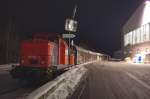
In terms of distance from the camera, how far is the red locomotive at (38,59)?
22.1 metres

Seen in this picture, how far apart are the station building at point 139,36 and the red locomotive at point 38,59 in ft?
210

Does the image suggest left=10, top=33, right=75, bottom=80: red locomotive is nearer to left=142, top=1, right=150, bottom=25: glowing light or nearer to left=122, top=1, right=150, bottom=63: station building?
left=122, top=1, right=150, bottom=63: station building

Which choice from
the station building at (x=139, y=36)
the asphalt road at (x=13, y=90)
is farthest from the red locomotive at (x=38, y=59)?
the station building at (x=139, y=36)

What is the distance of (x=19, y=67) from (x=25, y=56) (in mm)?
1356

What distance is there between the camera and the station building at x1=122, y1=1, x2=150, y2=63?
99531 mm

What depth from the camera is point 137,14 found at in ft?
384

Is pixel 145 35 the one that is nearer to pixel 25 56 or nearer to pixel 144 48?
pixel 144 48

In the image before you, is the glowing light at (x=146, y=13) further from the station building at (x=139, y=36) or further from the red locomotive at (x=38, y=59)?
the red locomotive at (x=38, y=59)

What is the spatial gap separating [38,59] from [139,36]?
92.4 meters

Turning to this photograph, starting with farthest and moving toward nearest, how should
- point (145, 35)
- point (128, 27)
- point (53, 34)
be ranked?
point (128, 27) → point (145, 35) → point (53, 34)

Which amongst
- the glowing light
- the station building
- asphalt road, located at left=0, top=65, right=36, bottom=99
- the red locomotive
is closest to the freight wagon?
the red locomotive

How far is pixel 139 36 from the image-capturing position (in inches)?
4449

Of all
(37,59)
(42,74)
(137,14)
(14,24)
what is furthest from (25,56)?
(137,14)

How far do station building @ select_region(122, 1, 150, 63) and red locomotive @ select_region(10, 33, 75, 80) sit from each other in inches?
2515
